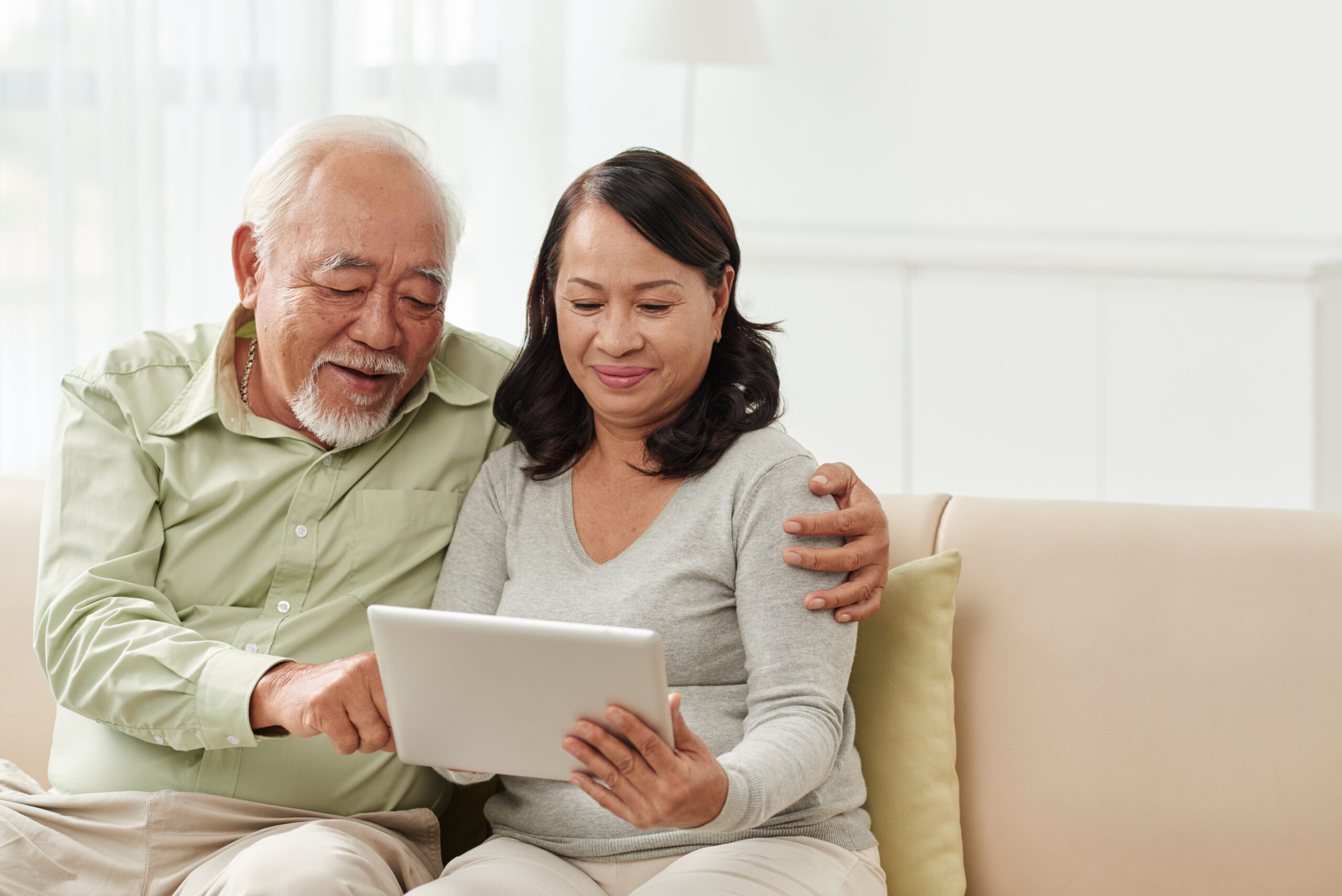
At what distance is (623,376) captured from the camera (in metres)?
1.42

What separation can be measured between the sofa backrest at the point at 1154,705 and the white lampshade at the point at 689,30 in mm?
2024

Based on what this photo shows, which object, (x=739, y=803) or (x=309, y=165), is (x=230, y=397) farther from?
(x=739, y=803)

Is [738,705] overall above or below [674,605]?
below

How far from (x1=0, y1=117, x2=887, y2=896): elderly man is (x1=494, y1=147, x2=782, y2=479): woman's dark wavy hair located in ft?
0.41

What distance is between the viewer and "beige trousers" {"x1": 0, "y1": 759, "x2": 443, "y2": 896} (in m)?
1.37

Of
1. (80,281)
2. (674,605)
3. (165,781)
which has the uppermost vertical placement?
(80,281)

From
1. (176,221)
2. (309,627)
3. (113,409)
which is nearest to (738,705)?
(309,627)

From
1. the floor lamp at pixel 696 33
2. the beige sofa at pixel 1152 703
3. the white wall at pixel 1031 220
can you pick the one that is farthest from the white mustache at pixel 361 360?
the white wall at pixel 1031 220

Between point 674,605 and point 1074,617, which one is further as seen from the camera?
point 1074,617

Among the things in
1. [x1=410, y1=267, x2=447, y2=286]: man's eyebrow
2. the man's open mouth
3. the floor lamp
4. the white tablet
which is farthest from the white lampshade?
the white tablet

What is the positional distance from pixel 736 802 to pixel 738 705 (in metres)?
0.27

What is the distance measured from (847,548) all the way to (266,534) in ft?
2.52

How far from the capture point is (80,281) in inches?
123

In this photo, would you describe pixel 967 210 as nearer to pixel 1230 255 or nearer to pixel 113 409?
pixel 1230 255
